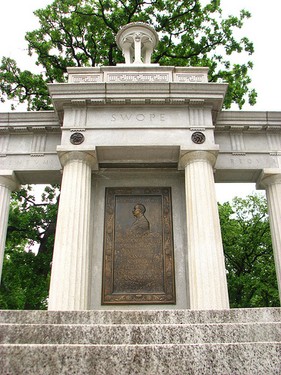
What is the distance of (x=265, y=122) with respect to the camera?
14711 mm

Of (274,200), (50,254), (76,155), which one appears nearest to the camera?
(76,155)

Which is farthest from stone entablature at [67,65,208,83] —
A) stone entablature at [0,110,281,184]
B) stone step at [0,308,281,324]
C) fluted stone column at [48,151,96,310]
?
stone step at [0,308,281,324]

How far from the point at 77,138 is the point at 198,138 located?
4.23m

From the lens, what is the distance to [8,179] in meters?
14.3

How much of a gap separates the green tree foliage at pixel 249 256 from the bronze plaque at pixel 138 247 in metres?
12.1

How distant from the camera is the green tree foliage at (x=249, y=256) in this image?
24.5 meters

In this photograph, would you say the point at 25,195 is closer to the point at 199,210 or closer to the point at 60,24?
the point at 60,24

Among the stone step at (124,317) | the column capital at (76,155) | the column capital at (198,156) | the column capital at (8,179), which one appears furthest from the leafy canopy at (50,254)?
the stone step at (124,317)

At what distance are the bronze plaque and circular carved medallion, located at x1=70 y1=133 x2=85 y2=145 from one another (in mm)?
2237

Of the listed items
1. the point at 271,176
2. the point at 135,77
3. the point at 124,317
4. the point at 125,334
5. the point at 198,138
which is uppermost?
the point at 135,77

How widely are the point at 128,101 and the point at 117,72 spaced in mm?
1758

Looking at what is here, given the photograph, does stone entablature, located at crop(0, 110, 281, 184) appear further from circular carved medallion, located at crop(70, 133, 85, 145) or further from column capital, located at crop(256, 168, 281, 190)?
column capital, located at crop(256, 168, 281, 190)

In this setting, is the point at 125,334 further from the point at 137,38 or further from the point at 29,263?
the point at 29,263

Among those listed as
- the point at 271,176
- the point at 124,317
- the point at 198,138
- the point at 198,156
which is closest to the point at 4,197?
the point at 198,156
